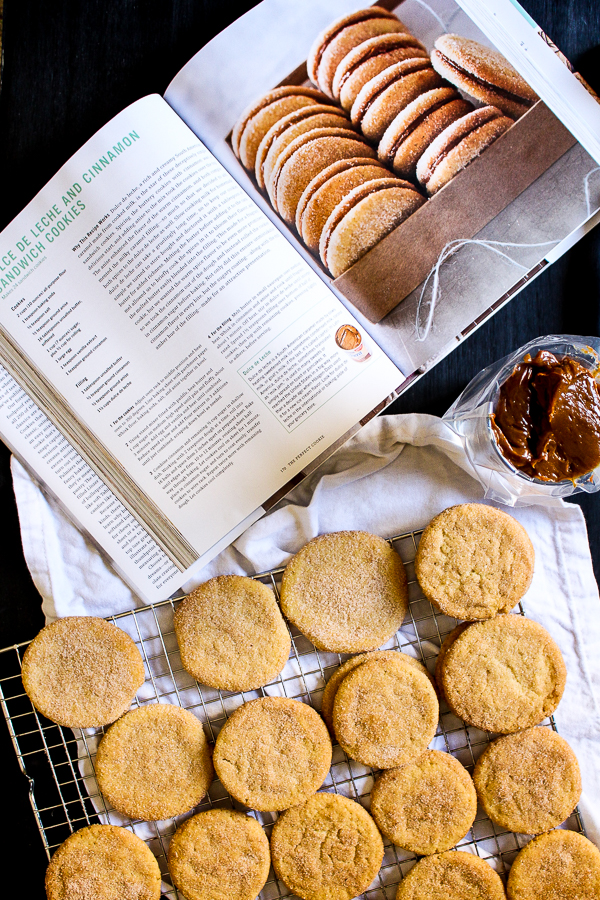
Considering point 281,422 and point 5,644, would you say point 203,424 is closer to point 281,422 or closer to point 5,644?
point 281,422

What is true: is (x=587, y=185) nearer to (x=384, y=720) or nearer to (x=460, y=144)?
(x=460, y=144)

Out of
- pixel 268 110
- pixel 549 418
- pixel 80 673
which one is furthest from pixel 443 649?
pixel 268 110

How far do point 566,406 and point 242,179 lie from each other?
2.22 ft

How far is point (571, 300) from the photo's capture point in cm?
117

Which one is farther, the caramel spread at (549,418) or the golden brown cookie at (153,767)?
the golden brown cookie at (153,767)

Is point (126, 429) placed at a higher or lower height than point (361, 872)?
higher

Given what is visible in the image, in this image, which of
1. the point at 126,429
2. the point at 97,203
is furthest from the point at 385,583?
the point at 97,203

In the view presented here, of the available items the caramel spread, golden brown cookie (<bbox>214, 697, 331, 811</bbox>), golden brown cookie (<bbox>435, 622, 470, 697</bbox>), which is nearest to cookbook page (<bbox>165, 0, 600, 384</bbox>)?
the caramel spread

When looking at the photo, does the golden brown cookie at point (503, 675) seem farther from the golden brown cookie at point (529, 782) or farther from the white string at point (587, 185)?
the white string at point (587, 185)

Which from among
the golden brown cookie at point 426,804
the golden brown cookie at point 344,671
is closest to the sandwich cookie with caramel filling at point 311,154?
the golden brown cookie at point 344,671

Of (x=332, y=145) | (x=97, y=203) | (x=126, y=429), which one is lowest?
(x=126, y=429)

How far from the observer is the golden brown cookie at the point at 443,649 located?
113cm

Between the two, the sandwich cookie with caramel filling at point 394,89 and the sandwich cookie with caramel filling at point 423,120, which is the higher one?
the sandwich cookie with caramel filling at point 394,89

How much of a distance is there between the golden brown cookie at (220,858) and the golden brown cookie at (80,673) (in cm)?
26
